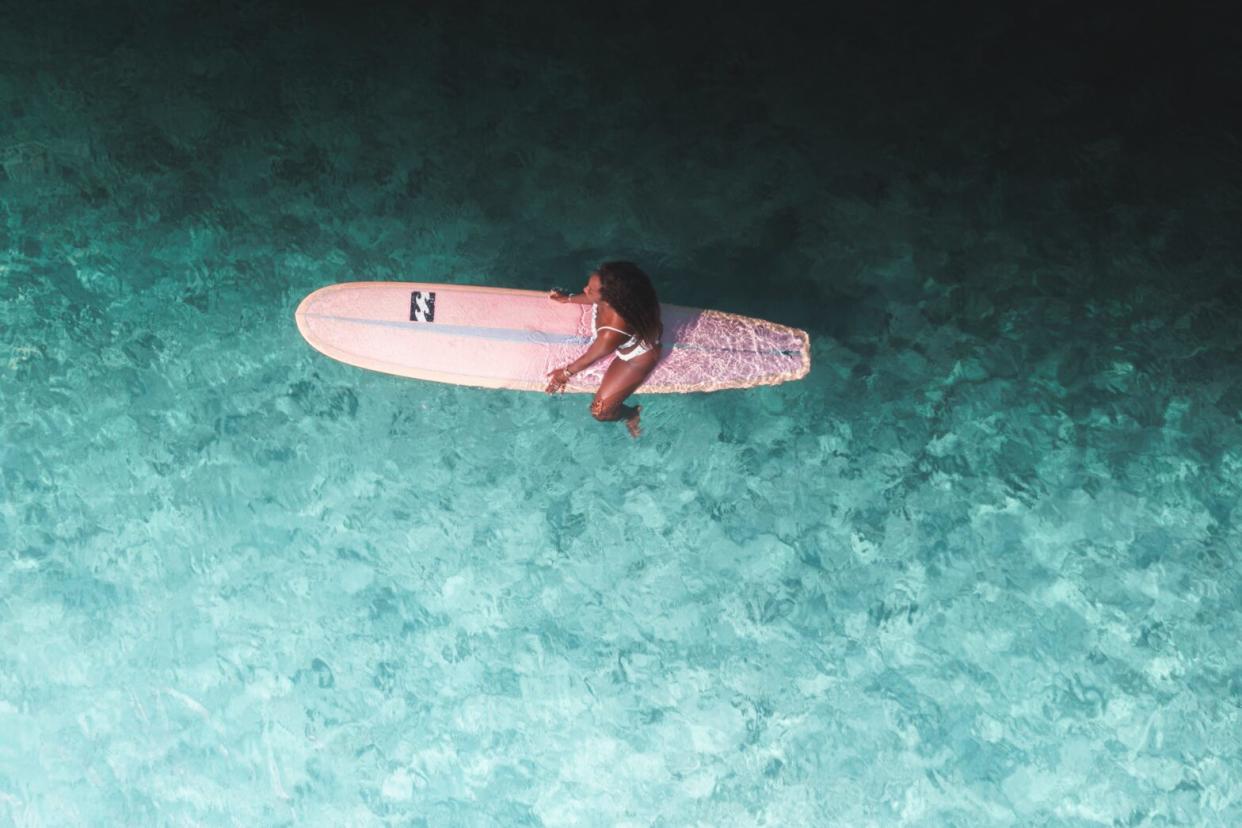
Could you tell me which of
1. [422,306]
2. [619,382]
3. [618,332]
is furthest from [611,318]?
[422,306]

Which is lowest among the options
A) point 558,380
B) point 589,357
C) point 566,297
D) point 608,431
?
point 608,431

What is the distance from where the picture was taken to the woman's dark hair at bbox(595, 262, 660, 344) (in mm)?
2309

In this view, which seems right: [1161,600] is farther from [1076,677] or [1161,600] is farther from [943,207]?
[943,207]

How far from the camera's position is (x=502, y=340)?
257cm

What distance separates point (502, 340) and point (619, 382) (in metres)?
0.39

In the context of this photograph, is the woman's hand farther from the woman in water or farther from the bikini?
the bikini

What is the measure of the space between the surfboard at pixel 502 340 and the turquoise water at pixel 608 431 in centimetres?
14

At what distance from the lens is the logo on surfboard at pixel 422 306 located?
8.48ft

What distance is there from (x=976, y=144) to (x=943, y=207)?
8.9 inches

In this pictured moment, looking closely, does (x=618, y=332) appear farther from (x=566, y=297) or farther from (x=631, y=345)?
(x=566, y=297)

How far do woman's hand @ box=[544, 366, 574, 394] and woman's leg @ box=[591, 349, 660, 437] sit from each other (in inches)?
4.1

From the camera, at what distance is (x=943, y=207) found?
2701 millimetres

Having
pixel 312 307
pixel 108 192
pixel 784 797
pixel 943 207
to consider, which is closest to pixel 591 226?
pixel 312 307

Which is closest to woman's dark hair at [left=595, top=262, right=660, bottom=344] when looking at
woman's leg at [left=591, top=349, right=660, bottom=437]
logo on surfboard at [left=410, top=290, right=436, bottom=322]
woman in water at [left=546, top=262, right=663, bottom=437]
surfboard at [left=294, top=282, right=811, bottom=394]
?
woman in water at [left=546, top=262, right=663, bottom=437]
